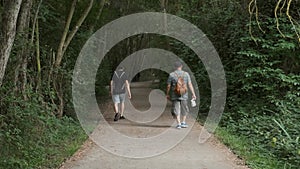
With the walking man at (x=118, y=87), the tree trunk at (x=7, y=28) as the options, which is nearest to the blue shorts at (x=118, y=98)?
the walking man at (x=118, y=87)

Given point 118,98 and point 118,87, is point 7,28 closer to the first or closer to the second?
point 118,87

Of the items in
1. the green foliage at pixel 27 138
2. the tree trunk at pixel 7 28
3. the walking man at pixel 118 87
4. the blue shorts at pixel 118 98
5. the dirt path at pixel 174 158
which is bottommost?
the dirt path at pixel 174 158

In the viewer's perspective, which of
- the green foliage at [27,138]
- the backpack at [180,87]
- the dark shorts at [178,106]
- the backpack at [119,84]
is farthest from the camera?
the backpack at [119,84]

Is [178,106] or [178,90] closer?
[178,90]

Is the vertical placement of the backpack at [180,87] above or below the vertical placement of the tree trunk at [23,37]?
below

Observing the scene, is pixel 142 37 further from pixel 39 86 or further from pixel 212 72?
pixel 39 86

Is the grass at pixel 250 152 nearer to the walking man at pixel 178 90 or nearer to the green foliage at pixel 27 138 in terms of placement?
the walking man at pixel 178 90

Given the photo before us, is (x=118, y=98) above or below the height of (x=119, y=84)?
below

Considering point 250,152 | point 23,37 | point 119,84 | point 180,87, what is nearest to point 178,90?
point 180,87

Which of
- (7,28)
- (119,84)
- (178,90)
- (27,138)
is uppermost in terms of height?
→ (7,28)

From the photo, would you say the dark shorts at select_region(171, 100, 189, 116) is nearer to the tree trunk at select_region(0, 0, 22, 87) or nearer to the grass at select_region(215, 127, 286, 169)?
the grass at select_region(215, 127, 286, 169)

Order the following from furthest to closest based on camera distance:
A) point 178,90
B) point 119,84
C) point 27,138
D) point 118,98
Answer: point 118,98, point 119,84, point 178,90, point 27,138

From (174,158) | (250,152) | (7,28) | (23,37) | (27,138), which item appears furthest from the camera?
(23,37)

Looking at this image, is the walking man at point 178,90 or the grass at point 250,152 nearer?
the grass at point 250,152
